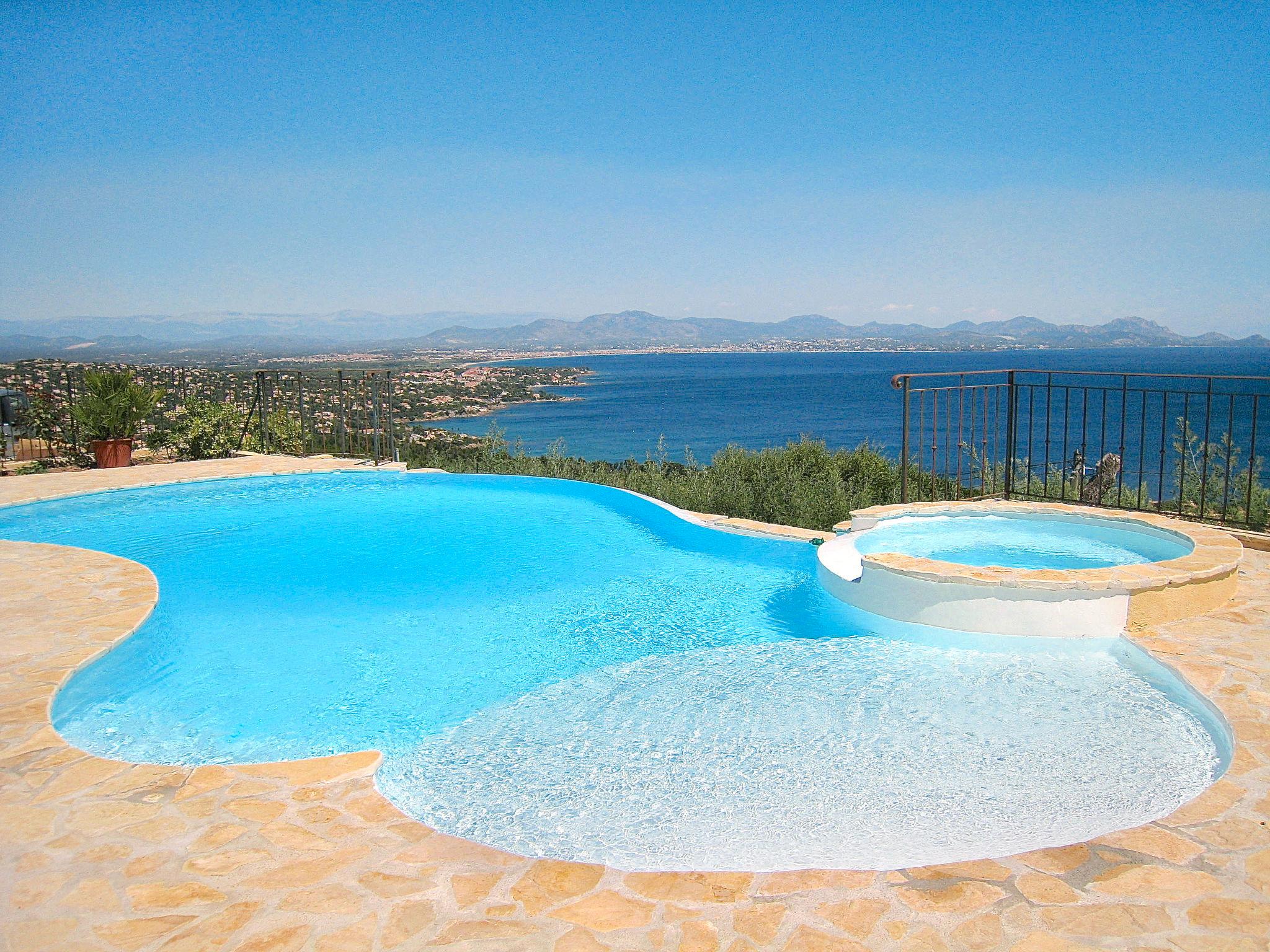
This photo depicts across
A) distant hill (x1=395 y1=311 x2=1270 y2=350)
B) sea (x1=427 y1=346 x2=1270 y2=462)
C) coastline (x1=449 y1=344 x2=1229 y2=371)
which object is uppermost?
distant hill (x1=395 y1=311 x2=1270 y2=350)

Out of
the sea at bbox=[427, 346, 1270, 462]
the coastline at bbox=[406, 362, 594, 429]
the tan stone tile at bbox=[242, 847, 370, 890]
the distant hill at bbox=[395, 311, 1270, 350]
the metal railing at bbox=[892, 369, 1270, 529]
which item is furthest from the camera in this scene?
the distant hill at bbox=[395, 311, 1270, 350]

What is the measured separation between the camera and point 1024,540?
20.0 feet

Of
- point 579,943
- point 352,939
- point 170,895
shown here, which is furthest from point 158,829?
point 579,943

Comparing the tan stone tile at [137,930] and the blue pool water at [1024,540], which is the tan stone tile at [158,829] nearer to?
the tan stone tile at [137,930]

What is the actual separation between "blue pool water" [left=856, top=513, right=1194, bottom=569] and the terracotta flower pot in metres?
9.57

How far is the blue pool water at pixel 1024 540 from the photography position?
5.71 metres

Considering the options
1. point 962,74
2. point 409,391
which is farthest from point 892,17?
point 409,391

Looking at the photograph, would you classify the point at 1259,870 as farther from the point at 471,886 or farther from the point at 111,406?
the point at 111,406

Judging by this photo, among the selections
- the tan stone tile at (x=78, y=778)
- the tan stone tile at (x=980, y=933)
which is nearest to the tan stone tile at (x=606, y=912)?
the tan stone tile at (x=980, y=933)

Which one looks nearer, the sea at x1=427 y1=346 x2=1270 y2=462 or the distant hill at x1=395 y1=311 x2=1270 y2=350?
the sea at x1=427 y1=346 x2=1270 y2=462

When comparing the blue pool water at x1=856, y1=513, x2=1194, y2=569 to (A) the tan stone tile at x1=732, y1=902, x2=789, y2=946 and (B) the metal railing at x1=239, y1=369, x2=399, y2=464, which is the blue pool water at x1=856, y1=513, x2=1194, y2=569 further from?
(B) the metal railing at x1=239, y1=369, x2=399, y2=464

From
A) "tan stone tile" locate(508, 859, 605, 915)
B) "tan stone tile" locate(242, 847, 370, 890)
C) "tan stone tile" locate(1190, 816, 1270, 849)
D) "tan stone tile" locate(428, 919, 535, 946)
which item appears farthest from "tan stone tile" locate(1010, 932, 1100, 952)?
"tan stone tile" locate(242, 847, 370, 890)

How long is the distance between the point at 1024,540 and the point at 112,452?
10.7 metres

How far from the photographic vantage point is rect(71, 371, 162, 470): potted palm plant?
10312 millimetres
